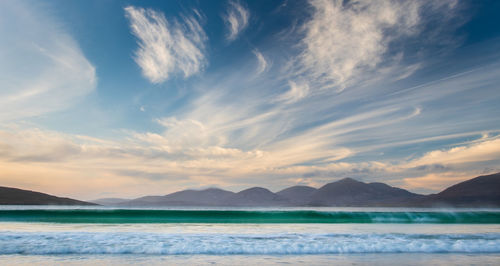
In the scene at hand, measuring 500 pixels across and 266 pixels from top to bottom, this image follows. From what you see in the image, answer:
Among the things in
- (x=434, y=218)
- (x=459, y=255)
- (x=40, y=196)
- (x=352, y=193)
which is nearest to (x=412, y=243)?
(x=459, y=255)

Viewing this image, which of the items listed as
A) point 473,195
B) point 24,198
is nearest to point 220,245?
point 24,198

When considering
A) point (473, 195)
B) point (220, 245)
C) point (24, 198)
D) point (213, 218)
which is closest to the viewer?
point (220, 245)

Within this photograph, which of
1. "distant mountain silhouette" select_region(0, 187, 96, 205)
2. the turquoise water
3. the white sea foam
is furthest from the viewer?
"distant mountain silhouette" select_region(0, 187, 96, 205)

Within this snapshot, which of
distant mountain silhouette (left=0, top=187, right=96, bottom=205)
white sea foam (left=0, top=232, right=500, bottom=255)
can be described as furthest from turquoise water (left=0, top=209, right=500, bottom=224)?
distant mountain silhouette (left=0, top=187, right=96, bottom=205)

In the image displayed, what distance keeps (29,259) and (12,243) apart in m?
2.10

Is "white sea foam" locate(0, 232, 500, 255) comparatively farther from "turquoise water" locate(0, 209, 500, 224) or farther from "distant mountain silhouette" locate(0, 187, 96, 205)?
"distant mountain silhouette" locate(0, 187, 96, 205)

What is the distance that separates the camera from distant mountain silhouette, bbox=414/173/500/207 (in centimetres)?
7712

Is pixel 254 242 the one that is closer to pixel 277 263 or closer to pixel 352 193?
pixel 277 263

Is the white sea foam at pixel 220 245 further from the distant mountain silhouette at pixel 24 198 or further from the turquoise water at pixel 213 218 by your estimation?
the distant mountain silhouette at pixel 24 198

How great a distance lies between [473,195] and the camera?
8412cm

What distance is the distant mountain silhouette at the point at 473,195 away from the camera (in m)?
77.1

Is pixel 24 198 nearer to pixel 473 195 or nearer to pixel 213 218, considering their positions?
pixel 213 218

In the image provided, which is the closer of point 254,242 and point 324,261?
point 324,261

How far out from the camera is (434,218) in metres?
19.9
